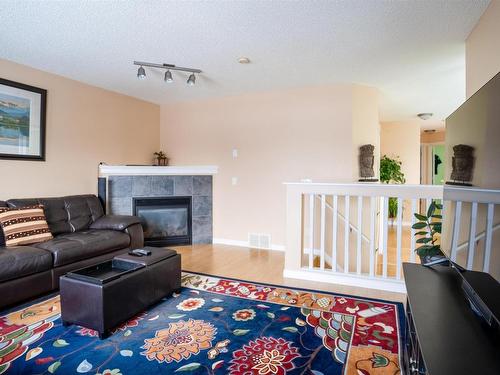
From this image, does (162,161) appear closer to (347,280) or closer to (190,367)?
(347,280)

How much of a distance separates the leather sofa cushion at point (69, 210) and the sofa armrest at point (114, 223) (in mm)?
122

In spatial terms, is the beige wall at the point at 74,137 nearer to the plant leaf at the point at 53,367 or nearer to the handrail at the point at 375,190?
the plant leaf at the point at 53,367

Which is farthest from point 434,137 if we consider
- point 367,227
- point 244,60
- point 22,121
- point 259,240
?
point 22,121

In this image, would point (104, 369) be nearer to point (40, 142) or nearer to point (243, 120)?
point (40, 142)

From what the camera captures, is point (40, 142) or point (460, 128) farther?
point (40, 142)

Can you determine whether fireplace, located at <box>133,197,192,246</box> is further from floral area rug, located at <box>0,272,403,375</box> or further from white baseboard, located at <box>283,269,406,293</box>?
white baseboard, located at <box>283,269,406,293</box>

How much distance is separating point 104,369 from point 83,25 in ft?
8.45

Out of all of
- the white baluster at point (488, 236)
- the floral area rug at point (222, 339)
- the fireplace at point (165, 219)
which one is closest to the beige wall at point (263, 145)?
the fireplace at point (165, 219)

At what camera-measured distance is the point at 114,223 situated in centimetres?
355

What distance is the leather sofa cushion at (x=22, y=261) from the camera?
7.63 ft

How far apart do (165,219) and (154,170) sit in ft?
2.60

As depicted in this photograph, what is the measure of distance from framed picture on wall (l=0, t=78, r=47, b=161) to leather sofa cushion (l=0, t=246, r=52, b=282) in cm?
129

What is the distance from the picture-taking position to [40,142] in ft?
11.5

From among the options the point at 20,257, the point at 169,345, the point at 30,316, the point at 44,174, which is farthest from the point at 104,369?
the point at 44,174
